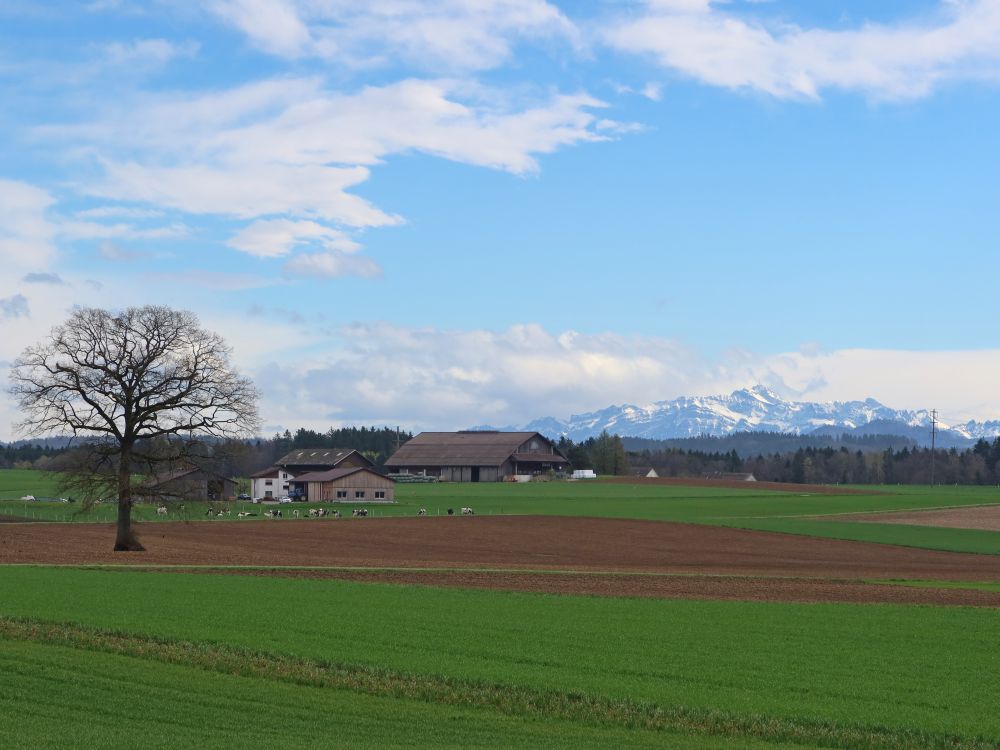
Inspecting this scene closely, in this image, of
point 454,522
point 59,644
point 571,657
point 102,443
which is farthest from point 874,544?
point 59,644

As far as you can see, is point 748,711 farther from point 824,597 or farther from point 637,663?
point 824,597

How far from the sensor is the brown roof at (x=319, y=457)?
564 feet

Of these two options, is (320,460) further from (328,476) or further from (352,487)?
(352,487)

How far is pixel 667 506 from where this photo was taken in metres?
129

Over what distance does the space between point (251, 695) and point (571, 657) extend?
7.95m

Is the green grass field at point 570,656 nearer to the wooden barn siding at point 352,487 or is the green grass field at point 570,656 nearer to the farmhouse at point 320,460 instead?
the wooden barn siding at point 352,487

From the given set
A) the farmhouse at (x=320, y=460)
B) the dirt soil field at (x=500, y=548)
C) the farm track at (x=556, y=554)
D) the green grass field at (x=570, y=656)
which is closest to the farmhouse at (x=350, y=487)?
the farmhouse at (x=320, y=460)

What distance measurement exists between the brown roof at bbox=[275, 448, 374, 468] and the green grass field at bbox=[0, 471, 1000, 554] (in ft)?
34.6

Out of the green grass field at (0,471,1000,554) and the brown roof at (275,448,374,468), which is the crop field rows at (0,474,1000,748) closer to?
the green grass field at (0,471,1000,554)

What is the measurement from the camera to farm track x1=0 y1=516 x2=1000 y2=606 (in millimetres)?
48344

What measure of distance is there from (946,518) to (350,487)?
66.3 meters

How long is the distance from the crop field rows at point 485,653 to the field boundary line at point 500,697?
6cm

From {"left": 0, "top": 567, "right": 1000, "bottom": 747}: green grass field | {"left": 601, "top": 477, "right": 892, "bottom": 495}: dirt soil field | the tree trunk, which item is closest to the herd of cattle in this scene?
the tree trunk

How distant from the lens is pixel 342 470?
467ft
